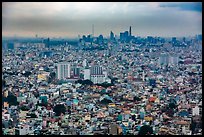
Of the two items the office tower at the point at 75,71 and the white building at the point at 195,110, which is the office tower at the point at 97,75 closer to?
the office tower at the point at 75,71

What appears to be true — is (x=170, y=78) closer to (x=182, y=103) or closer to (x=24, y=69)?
(x=182, y=103)

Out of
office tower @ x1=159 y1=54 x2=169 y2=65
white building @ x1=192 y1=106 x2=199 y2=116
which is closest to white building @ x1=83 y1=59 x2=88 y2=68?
office tower @ x1=159 y1=54 x2=169 y2=65

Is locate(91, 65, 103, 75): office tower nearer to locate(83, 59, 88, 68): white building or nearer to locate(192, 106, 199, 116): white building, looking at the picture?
locate(83, 59, 88, 68): white building

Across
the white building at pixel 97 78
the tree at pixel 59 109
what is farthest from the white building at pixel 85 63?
the tree at pixel 59 109

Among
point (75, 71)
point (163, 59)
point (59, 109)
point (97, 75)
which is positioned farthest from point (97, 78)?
point (163, 59)

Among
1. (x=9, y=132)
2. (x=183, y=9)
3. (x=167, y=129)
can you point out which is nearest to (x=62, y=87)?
(x=9, y=132)
